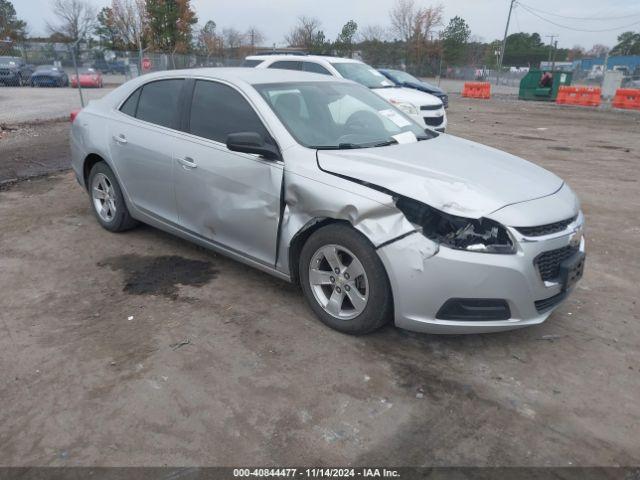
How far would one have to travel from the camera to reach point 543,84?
26.7 m

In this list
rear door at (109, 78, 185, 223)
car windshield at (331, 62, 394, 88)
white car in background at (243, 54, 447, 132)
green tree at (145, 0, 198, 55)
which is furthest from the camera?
green tree at (145, 0, 198, 55)

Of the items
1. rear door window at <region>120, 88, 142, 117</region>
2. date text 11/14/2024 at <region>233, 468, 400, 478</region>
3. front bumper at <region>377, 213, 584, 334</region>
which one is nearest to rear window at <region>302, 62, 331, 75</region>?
rear door window at <region>120, 88, 142, 117</region>

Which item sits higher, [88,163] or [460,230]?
[460,230]

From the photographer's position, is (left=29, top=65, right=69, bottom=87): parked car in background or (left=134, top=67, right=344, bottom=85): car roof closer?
(left=134, top=67, right=344, bottom=85): car roof

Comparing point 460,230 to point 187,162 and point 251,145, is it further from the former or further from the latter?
point 187,162

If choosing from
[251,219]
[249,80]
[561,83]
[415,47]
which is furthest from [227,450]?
[415,47]

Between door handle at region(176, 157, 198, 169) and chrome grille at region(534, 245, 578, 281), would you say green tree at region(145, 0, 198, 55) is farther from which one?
chrome grille at region(534, 245, 578, 281)

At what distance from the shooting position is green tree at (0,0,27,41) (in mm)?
54812

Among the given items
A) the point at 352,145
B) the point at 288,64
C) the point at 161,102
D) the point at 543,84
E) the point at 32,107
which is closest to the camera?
the point at 352,145

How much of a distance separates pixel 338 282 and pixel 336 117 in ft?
4.73

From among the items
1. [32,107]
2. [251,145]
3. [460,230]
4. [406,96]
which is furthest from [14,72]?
[460,230]

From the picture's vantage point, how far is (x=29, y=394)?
279 centimetres

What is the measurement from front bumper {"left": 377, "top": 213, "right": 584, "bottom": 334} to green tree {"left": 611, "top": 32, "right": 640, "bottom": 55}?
3441 inches

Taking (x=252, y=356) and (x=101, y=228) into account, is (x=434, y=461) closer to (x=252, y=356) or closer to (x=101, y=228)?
(x=252, y=356)
